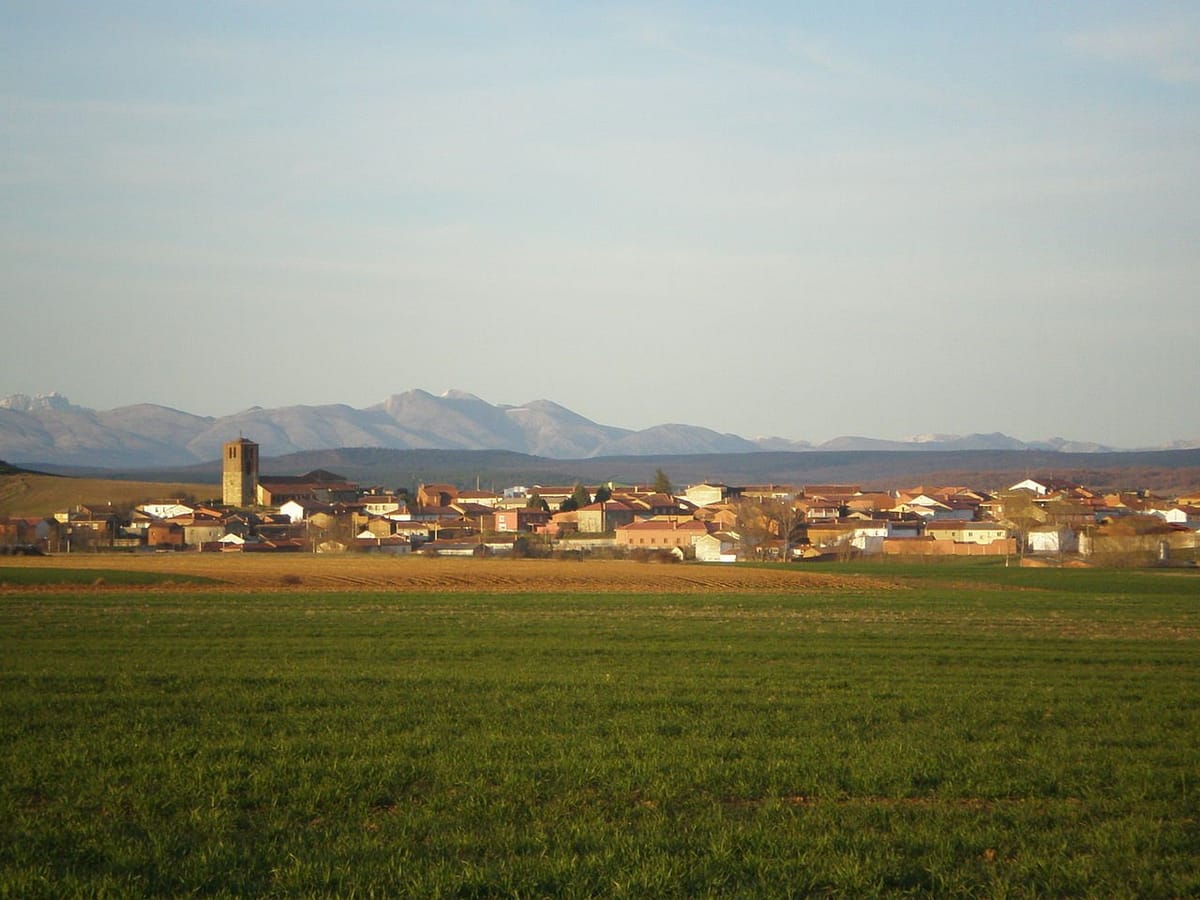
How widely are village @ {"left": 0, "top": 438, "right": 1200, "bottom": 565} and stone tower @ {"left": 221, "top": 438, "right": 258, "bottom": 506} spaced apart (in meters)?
1.18

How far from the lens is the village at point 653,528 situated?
299 feet

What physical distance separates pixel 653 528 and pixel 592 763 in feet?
308

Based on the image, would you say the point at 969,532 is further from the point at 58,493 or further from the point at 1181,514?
the point at 58,493

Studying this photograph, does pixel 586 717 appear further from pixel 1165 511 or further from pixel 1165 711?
pixel 1165 511

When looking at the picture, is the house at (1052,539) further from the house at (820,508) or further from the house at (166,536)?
the house at (166,536)

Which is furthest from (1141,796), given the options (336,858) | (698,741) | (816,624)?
(816,624)

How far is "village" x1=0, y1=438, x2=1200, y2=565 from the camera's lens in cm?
9112

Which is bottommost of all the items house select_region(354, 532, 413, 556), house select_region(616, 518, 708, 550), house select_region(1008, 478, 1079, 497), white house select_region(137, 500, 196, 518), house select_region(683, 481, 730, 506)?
house select_region(354, 532, 413, 556)

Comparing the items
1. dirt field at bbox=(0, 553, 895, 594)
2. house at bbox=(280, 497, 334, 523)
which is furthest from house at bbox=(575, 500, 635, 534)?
dirt field at bbox=(0, 553, 895, 594)

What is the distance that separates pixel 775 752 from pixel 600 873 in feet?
15.7

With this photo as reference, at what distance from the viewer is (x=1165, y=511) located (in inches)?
5039

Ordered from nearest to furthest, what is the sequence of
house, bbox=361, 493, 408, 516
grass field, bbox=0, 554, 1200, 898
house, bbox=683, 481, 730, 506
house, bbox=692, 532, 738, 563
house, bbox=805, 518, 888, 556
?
grass field, bbox=0, 554, 1200, 898 < house, bbox=805, 518, 888, 556 < house, bbox=692, 532, 738, 563 < house, bbox=361, 493, 408, 516 < house, bbox=683, 481, 730, 506

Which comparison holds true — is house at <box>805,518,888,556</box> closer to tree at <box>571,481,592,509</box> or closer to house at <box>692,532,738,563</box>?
house at <box>692,532,738,563</box>

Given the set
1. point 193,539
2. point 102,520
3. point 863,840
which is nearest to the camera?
point 863,840
